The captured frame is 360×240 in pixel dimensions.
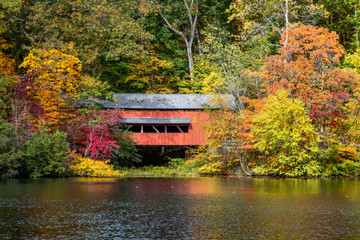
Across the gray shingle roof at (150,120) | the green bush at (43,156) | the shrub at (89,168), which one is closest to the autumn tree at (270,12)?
the gray shingle roof at (150,120)

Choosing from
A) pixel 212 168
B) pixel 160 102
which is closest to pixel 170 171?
pixel 212 168

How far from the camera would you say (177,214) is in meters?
12.8

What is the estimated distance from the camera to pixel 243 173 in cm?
3088

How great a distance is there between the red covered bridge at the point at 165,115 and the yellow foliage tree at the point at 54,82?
3.12m

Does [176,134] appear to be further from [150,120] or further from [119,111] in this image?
[119,111]

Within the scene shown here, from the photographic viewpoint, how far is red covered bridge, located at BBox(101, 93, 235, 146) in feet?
111

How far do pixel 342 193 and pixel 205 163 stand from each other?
14830 mm

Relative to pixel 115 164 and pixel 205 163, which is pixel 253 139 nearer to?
pixel 205 163

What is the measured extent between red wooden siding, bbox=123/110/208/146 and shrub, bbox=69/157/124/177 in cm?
562

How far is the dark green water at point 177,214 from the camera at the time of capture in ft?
33.2

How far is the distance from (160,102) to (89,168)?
883 cm

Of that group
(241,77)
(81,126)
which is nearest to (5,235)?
(81,126)

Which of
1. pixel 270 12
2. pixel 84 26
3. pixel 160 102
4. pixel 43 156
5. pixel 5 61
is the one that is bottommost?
pixel 43 156

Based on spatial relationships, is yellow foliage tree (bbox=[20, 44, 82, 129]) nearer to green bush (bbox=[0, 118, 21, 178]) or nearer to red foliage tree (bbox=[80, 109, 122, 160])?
red foliage tree (bbox=[80, 109, 122, 160])
